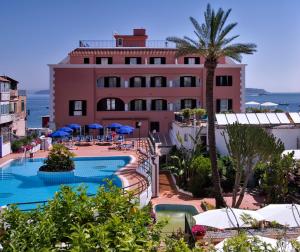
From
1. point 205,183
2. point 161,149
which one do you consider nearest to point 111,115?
point 161,149

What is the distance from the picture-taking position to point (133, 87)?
52.2 m

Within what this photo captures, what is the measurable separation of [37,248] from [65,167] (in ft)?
80.1

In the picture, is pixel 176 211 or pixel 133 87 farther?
pixel 133 87

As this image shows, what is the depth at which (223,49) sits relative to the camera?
81.9ft

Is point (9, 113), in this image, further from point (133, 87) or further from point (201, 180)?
point (201, 180)

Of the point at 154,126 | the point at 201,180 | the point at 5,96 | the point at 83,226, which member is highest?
the point at 5,96

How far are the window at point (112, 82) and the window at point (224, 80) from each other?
38.6 feet

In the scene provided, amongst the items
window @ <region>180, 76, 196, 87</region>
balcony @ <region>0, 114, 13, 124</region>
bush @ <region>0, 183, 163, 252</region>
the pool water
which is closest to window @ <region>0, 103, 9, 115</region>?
balcony @ <region>0, 114, 13, 124</region>

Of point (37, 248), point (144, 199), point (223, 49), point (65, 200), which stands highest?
point (223, 49)

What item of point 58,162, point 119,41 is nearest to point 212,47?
point 58,162

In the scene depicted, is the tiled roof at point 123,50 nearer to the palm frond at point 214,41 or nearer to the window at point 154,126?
the window at point 154,126

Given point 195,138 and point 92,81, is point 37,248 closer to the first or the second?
point 195,138

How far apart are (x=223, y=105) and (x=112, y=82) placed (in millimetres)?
13468

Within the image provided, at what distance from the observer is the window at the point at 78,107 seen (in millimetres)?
52000
